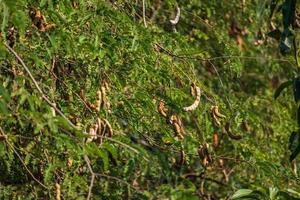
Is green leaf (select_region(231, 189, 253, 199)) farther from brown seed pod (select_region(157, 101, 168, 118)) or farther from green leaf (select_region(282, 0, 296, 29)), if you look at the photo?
green leaf (select_region(282, 0, 296, 29))

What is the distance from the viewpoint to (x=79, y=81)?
3643 mm

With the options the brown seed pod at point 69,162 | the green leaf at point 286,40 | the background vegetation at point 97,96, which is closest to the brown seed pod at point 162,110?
the background vegetation at point 97,96

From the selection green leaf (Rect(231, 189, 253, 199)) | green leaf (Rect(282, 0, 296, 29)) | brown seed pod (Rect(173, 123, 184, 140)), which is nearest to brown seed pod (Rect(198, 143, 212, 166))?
brown seed pod (Rect(173, 123, 184, 140))

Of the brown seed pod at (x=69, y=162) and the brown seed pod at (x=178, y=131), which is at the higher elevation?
the brown seed pod at (x=178, y=131)

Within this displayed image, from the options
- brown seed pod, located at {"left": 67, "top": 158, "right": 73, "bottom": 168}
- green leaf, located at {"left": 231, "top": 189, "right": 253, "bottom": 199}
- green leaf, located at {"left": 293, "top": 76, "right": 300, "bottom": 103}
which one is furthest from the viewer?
Answer: brown seed pod, located at {"left": 67, "top": 158, "right": 73, "bottom": 168}

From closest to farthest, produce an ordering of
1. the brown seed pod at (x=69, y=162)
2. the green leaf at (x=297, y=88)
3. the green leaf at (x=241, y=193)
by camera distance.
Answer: the green leaf at (x=297, y=88) < the green leaf at (x=241, y=193) < the brown seed pod at (x=69, y=162)

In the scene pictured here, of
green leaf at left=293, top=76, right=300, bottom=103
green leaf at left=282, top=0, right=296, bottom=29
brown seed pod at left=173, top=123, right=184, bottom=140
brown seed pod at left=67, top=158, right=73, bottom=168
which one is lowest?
brown seed pod at left=67, top=158, right=73, bottom=168

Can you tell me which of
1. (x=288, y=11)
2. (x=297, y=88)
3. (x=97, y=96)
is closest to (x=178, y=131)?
(x=97, y=96)

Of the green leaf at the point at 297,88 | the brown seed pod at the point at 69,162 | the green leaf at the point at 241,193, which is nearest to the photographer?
the green leaf at the point at 297,88

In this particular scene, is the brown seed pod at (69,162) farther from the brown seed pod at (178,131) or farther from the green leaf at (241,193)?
the green leaf at (241,193)

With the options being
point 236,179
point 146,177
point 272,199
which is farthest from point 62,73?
point 236,179

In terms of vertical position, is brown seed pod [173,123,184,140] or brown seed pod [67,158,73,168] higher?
brown seed pod [173,123,184,140]

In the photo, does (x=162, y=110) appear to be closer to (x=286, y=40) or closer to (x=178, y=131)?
(x=178, y=131)

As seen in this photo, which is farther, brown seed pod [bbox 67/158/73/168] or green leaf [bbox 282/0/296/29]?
brown seed pod [bbox 67/158/73/168]
